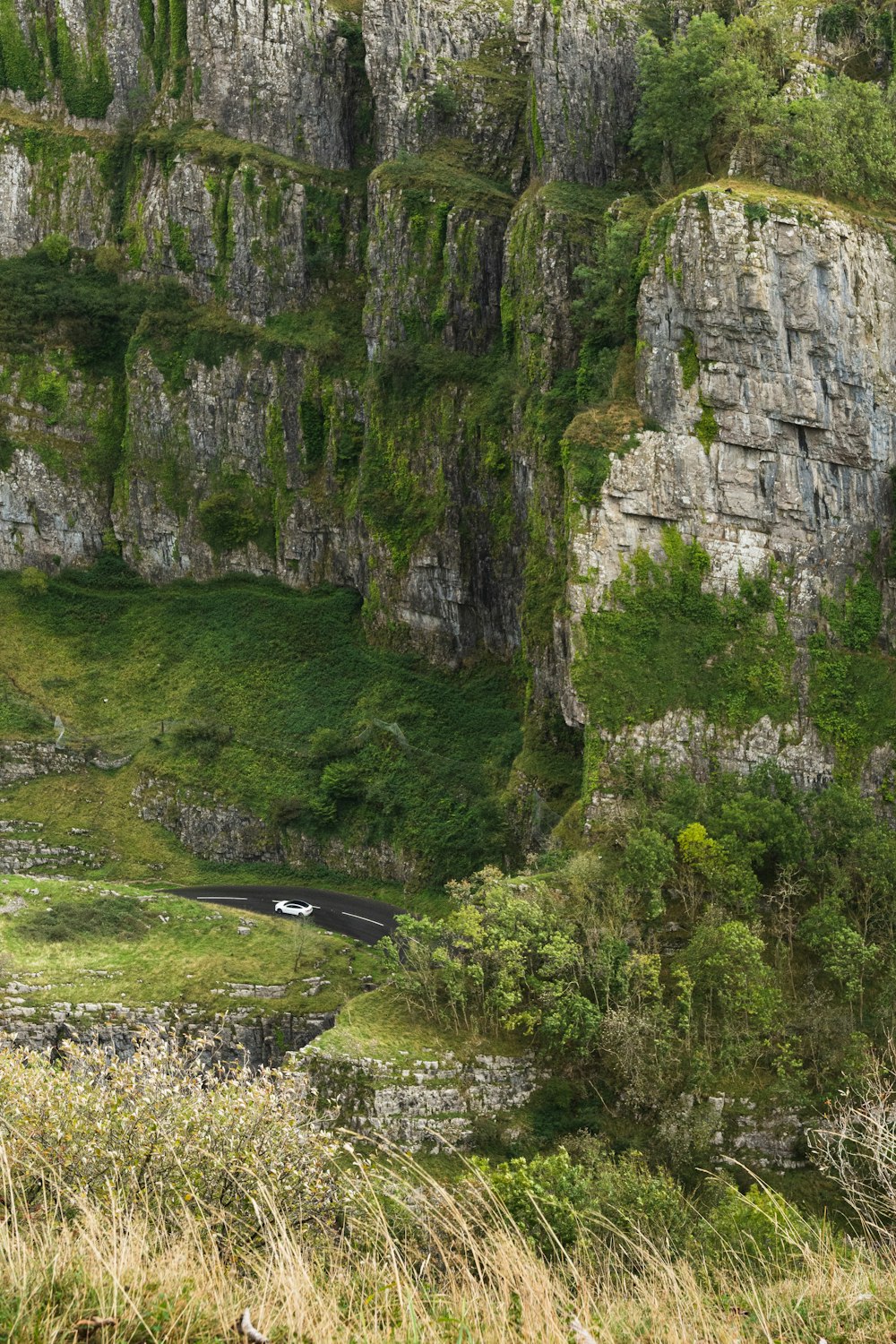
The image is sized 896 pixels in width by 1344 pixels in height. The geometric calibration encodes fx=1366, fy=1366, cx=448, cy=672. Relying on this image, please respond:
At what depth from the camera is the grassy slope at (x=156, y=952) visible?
129 feet

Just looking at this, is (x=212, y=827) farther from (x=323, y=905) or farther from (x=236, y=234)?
(x=236, y=234)

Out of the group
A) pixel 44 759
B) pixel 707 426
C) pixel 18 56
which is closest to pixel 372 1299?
pixel 707 426

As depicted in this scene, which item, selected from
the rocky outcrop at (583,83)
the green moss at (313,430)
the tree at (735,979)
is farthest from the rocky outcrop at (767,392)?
the green moss at (313,430)

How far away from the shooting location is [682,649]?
40.1 m

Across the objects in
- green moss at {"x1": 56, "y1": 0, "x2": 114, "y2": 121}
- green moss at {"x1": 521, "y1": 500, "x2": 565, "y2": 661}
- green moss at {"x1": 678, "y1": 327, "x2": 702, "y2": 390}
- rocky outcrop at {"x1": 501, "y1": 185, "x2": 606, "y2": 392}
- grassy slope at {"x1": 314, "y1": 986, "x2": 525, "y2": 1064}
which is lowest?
grassy slope at {"x1": 314, "y1": 986, "x2": 525, "y2": 1064}

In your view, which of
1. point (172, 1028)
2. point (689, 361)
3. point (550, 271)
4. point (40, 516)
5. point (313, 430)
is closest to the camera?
point (172, 1028)

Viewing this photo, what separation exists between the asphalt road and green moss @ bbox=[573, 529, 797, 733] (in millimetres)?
11727

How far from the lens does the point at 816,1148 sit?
30094 mm

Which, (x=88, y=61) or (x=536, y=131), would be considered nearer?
(x=536, y=131)

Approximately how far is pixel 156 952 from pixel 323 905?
755 centimetres

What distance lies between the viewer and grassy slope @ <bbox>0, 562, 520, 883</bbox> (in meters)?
50.7

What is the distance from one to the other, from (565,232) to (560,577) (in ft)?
42.7

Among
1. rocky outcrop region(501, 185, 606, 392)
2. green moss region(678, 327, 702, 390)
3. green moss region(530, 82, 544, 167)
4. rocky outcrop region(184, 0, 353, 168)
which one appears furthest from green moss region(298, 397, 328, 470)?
green moss region(678, 327, 702, 390)

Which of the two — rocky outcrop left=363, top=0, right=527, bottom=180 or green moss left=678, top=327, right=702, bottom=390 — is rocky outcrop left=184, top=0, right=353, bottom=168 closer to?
rocky outcrop left=363, top=0, right=527, bottom=180
